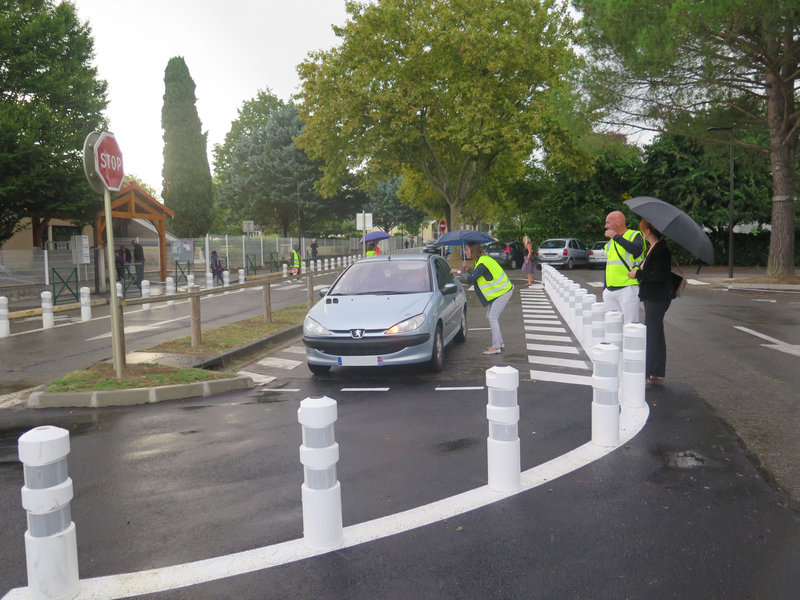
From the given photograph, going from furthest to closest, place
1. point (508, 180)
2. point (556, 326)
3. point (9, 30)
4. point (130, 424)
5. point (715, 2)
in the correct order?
point (508, 180)
point (9, 30)
point (715, 2)
point (556, 326)
point (130, 424)

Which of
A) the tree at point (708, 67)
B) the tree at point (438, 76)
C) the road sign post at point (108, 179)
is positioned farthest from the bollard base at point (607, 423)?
the tree at point (438, 76)

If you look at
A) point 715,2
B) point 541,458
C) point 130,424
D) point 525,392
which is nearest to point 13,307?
point 130,424

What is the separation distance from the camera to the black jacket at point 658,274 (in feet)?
23.0

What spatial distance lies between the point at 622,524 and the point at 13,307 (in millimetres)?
20589

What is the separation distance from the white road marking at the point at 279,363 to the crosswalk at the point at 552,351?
136 inches

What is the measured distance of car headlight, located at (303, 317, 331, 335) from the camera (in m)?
8.30

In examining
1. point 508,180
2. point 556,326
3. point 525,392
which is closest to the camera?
point 525,392

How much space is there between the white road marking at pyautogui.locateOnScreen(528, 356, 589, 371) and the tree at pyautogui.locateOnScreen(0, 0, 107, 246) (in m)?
20.5

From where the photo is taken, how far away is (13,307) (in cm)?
1988

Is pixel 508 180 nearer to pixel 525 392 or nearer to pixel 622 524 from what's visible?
pixel 525 392

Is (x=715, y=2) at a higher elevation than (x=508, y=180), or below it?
higher

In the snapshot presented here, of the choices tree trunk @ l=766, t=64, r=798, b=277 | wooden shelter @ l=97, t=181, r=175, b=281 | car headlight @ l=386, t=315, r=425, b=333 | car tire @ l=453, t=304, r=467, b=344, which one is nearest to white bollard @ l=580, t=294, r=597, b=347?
car tire @ l=453, t=304, r=467, b=344

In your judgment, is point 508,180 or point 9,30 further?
point 508,180

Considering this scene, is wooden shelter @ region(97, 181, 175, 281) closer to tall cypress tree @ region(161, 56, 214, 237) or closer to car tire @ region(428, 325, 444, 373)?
tall cypress tree @ region(161, 56, 214, 237)
